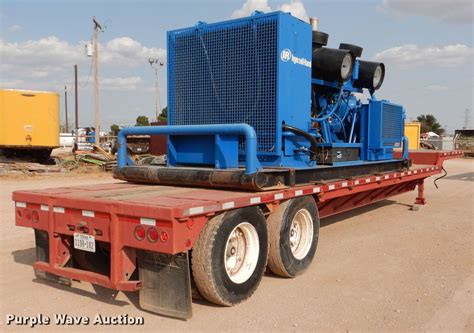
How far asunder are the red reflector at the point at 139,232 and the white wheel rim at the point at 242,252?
39.3 inches

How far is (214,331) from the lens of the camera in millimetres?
4020

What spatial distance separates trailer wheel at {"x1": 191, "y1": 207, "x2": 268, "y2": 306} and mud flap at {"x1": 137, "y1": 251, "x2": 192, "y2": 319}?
18 cm

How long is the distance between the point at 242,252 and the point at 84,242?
5.23ft

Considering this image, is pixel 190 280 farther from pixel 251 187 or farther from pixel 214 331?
pixel 251 187

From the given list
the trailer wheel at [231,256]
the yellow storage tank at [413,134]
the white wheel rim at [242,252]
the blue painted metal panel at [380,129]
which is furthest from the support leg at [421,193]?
the white wheel rim at [242,252]

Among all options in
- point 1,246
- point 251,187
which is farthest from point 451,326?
point 1,246

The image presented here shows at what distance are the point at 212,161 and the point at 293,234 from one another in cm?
137

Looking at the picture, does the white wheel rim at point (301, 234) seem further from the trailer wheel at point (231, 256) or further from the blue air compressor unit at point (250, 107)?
the trailer wheel at point (231, 256)

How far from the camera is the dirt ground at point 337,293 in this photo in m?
4.22

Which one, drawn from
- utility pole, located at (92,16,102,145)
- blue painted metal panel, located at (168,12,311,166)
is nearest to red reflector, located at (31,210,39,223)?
blue painted metal panel, located at (168,12,311,166)

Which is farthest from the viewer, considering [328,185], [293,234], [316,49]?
[316,49]

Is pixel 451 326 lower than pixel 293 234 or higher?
lower

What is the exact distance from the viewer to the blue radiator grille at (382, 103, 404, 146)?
28.4ft

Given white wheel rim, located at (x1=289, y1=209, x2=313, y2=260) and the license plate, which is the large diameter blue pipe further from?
the license plate
